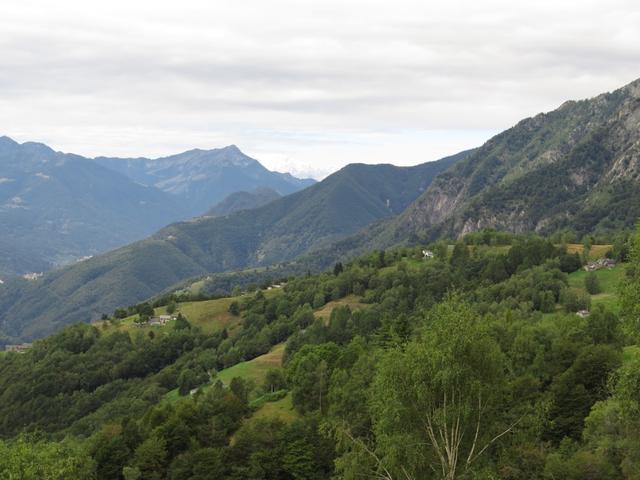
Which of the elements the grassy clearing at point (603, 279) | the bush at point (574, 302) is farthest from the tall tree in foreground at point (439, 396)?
the grassy clearing at point (603, 279)

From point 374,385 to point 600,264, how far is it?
126 m

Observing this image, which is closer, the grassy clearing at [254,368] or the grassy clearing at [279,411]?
the grassy clearing at [279,411]

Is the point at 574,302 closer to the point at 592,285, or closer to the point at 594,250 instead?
the point at 592,285

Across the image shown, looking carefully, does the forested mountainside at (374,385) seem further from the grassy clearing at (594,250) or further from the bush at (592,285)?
the grassy clearing at (594,250)

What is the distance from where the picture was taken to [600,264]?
145m

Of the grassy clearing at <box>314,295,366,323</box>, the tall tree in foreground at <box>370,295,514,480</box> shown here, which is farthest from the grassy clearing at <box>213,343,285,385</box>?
the tall tree in foreground at <box>370,295,514,480</box>

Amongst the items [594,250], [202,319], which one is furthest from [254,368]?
[594,250]

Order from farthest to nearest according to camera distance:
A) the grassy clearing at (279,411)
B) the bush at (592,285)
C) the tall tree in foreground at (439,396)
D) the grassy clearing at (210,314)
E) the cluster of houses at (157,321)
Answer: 1. the cluster of houses at (157,321)
2. the grassy clearing at (210,314)
3. the bush at (592,285)
4. the grassy clearing at (279,411)
5. the tall tree in foreground at (439,396)

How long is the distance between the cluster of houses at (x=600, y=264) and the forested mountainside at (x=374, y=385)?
5.27ft

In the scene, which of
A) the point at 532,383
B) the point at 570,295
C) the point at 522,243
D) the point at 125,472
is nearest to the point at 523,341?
Result: the point at 532,383

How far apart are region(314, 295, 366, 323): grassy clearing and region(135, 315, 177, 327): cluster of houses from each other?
4649 centimetres

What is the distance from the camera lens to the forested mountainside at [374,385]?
32.4m

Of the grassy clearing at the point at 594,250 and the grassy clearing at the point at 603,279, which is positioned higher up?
the grassy clearing at the point at 594,250

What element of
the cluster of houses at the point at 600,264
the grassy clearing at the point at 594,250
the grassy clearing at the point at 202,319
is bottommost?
the grassy clearing at the point at 202,319
